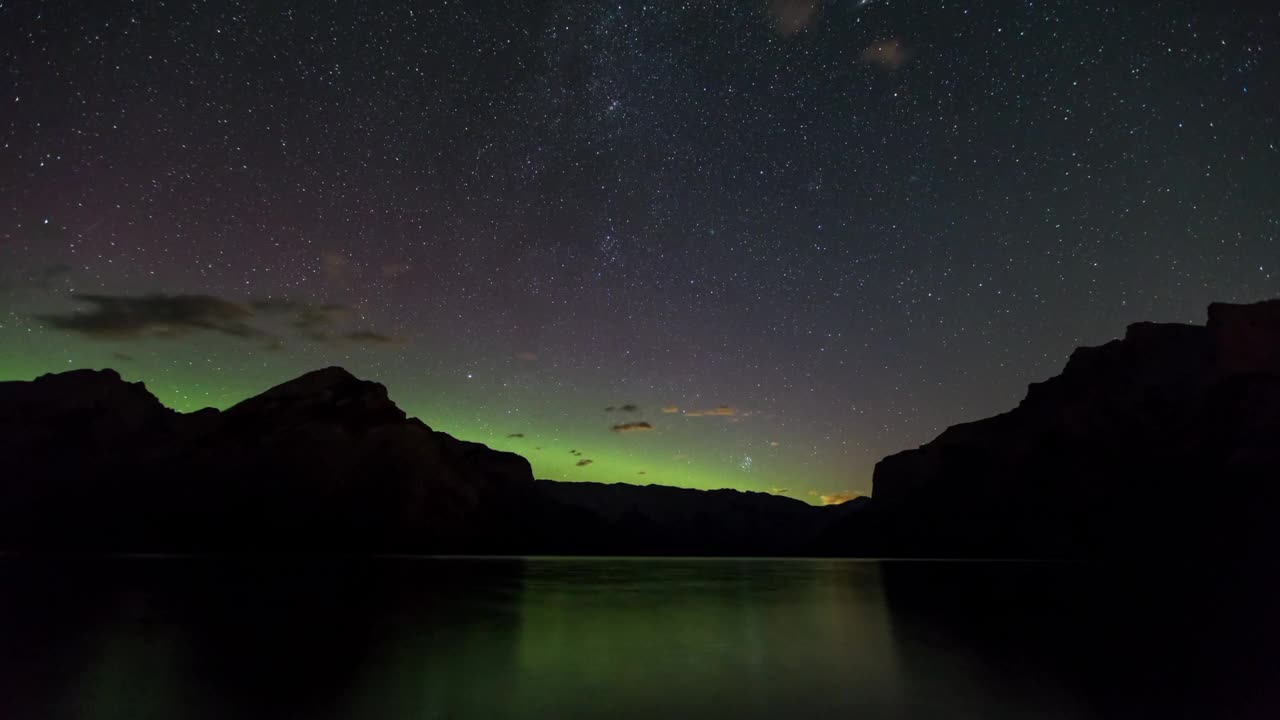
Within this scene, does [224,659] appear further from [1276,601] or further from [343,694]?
[1276,601]

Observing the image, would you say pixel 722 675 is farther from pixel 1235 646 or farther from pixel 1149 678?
pixel 1235 646

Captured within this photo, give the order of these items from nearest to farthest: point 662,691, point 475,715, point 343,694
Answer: point 475,715 < point 343,694 < point 662,691

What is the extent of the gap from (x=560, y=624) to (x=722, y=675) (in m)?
12.5

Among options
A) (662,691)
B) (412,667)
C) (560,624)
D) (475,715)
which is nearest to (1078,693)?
(662,691)

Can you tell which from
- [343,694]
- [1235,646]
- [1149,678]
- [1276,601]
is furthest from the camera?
[1276,601]

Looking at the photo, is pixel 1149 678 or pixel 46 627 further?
pixel 46 627

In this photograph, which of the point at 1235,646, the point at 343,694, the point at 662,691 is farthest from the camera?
the point at 1235,646

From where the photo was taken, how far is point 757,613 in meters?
34.6

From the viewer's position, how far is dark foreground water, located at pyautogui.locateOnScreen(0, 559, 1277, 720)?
13.4 metres

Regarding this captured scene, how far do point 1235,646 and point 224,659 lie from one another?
2902 centimetres

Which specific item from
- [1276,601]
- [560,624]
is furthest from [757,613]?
[1276,601]

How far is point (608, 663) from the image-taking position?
1877cm

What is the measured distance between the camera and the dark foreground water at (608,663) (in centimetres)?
1341

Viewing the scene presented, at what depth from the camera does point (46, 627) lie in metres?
24.8
